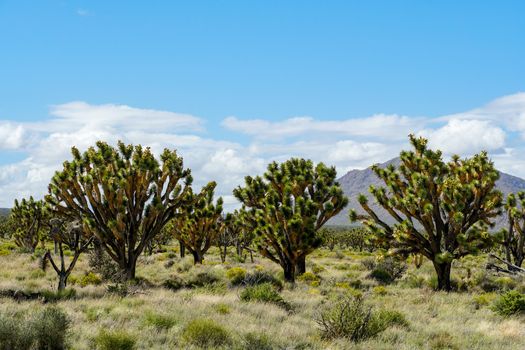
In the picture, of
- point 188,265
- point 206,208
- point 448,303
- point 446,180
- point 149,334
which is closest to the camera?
point 149,334

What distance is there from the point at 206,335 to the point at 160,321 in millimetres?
1443

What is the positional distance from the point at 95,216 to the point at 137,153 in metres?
3.15

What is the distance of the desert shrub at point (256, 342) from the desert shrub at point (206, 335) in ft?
1.20

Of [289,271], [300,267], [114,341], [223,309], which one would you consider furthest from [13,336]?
[300,267]

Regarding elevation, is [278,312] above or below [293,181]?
below

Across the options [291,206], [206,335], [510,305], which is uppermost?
[291,206]

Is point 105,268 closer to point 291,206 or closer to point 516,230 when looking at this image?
point 291,206

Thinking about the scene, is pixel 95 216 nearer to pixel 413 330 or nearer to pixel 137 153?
pixel 137 153

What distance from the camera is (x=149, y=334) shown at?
31.3 ft

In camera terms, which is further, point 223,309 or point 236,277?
point 236,277

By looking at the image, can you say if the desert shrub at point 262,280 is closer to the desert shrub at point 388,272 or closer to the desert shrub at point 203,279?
the desert shrub at point 203,279

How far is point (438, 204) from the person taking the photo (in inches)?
811

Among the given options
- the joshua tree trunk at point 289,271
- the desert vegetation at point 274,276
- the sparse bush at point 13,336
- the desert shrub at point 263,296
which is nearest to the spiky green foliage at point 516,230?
the desert vegetation at point 274,276

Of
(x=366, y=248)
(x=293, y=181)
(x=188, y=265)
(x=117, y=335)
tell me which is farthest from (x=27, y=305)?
(x=366, y=248)
